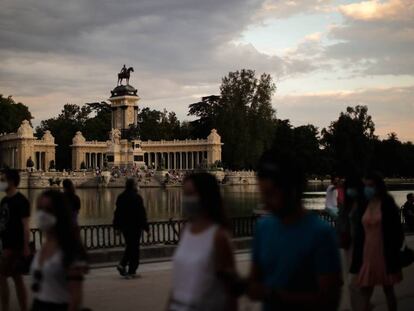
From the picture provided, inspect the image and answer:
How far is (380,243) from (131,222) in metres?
5.39

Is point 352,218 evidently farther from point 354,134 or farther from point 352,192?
point 354,134

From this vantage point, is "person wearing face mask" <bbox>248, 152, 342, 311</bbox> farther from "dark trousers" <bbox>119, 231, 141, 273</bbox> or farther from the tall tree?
the tall tree

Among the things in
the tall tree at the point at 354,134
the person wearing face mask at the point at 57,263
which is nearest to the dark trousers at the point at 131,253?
the person wearing face mask at the point at 57,263

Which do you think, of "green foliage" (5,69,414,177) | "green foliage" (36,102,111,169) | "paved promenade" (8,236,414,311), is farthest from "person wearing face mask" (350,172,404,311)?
"green foliage" (36,102,111,169)

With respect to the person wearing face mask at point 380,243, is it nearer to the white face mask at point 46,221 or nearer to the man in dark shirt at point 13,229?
the white face mask at point 46,221

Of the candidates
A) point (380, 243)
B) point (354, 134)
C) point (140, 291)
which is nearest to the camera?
point (380, 243)

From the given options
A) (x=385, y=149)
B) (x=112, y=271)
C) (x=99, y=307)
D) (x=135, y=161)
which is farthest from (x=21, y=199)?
(x=385, y=149)

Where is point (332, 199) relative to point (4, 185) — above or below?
below

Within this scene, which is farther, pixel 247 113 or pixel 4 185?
pixel 247 113

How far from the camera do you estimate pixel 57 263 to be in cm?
447

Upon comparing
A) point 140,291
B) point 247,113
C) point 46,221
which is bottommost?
point 140,291

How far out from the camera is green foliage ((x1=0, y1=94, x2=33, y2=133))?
110 m

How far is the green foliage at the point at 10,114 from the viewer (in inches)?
4350

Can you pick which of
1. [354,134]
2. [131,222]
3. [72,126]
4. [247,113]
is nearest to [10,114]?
[72,126]
